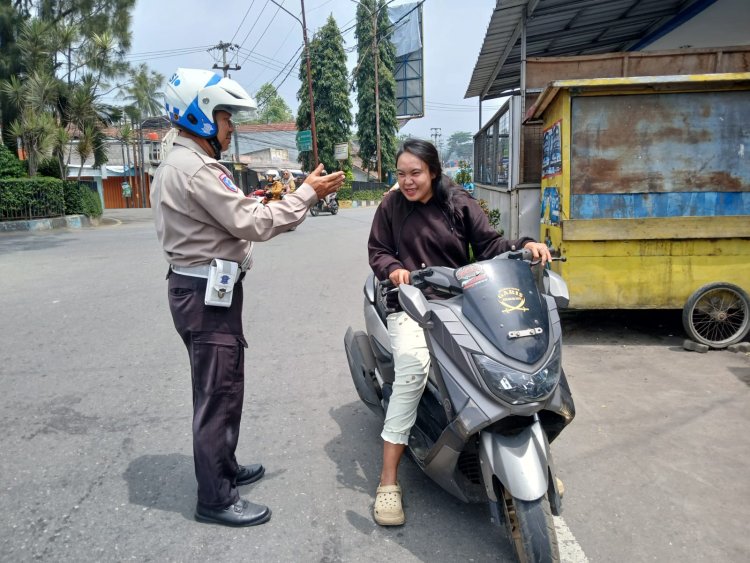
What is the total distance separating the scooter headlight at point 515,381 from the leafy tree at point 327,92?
35.4 meters

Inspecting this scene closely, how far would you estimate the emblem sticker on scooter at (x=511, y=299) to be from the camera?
2332 millimetres

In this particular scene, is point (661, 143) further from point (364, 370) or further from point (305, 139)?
point (305, 139)

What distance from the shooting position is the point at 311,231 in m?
17.5

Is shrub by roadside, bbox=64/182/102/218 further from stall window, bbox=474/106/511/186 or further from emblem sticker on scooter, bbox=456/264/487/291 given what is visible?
emblem sticker on scooter, bbox=456/264/487/291

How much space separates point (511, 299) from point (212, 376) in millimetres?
1305

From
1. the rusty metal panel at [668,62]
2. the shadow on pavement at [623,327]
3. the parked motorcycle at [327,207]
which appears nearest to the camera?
the shadow on pavement at [623,327]

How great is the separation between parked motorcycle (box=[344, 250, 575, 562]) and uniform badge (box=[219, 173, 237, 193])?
831 mm

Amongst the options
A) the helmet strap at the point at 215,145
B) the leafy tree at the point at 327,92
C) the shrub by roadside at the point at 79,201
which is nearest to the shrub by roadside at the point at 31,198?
the shrub by roadside at the point at 79,201

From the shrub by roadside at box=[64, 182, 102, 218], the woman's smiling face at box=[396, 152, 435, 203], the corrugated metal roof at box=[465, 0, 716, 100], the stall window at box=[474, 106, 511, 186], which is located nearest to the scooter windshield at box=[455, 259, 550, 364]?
the woman's smiling face at box=[396, 152, 435, 203]

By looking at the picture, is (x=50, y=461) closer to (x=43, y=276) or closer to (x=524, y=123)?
(x=524, y=123)

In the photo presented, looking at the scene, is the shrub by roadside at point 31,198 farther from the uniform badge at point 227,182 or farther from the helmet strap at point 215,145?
the uniform badge at point 227,182

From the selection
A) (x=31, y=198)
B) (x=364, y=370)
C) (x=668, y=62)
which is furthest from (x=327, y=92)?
(x=364, y=370)

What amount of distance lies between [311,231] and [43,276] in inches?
355

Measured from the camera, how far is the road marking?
2.43 m
